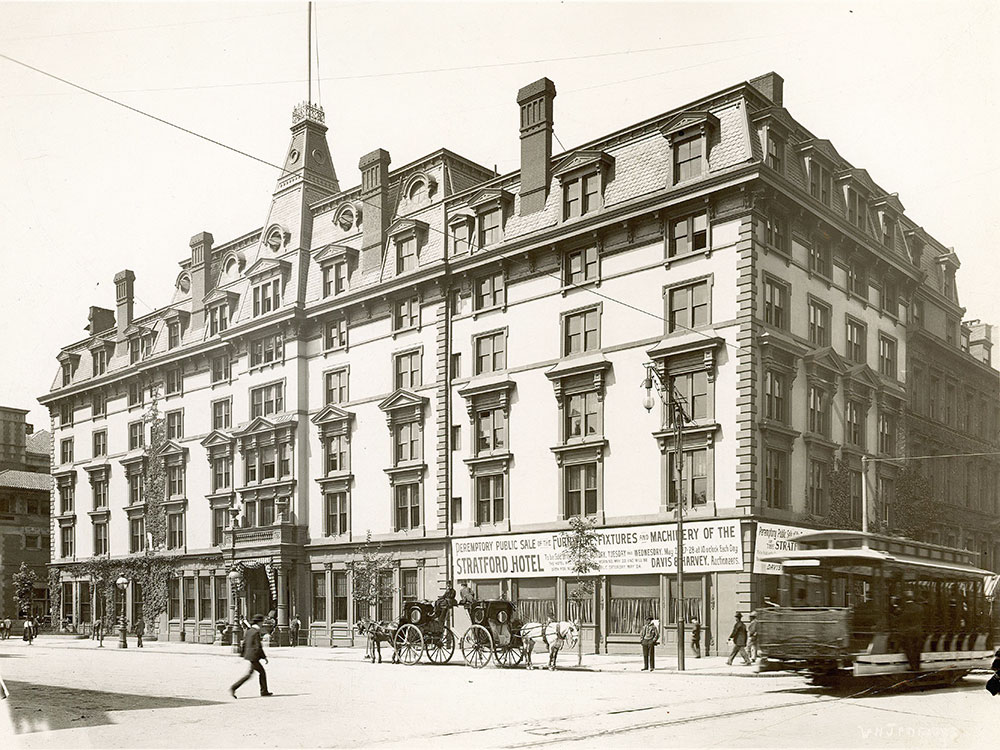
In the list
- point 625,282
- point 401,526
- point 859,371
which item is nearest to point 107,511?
point 401,526

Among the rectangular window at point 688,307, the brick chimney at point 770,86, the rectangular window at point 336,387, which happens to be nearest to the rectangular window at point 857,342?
the rectangular window at point 688,307

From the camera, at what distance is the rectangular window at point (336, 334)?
39.3 metres

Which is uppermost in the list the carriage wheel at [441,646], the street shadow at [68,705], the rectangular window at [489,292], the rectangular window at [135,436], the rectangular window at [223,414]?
the rectangular window at [489,292]

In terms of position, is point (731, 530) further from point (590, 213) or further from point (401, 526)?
point (401, 526)

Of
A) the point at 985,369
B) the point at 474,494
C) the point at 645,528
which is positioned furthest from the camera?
the point at 474,494

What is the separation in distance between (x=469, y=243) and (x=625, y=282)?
8111mm

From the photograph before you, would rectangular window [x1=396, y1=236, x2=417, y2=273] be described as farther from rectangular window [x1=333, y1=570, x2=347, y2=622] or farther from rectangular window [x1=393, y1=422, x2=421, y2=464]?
rectangular window [x1=333, y1=570, x2=347, y2=622]

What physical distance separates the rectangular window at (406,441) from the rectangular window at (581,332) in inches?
318

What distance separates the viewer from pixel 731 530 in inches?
1182

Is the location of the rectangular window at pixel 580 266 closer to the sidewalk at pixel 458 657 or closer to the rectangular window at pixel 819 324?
the rectangular window at pixel 819 324

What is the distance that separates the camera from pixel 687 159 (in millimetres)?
32250

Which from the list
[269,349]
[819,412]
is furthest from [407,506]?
[819,412]

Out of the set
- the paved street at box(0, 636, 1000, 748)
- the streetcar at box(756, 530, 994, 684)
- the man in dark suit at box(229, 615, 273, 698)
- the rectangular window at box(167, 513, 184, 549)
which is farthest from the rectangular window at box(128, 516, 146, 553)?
the streetcar at box(756, 530, 994, 684)

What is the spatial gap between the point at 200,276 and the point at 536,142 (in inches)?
529
